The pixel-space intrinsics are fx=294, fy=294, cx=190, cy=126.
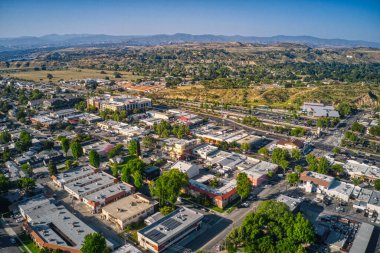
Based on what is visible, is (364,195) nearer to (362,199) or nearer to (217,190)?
(362,199)

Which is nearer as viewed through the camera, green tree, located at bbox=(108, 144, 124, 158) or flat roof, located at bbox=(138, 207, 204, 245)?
flat roof, located at bbox=(138, 207, 204, 245)

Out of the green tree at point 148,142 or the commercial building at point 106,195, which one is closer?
the commercial building at point 106,195

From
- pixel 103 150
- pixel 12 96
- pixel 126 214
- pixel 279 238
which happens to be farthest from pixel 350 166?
pixel 12 96

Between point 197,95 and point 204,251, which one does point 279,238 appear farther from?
point 197,95

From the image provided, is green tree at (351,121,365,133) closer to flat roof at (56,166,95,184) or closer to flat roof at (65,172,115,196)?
flat roof at (65,172,115,196)

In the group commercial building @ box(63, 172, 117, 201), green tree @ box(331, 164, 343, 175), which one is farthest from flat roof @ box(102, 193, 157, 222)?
green tree @ box(331, 164, 343, 175)

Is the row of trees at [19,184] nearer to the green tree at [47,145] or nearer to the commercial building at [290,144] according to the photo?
the green tree at [47,145]

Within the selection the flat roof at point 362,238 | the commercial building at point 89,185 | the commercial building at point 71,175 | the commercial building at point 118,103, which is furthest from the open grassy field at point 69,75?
the flat roof at point 362,238

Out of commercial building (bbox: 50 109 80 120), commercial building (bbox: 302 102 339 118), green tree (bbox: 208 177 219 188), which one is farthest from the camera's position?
commercial building (bbox: 302 102 339 118)
